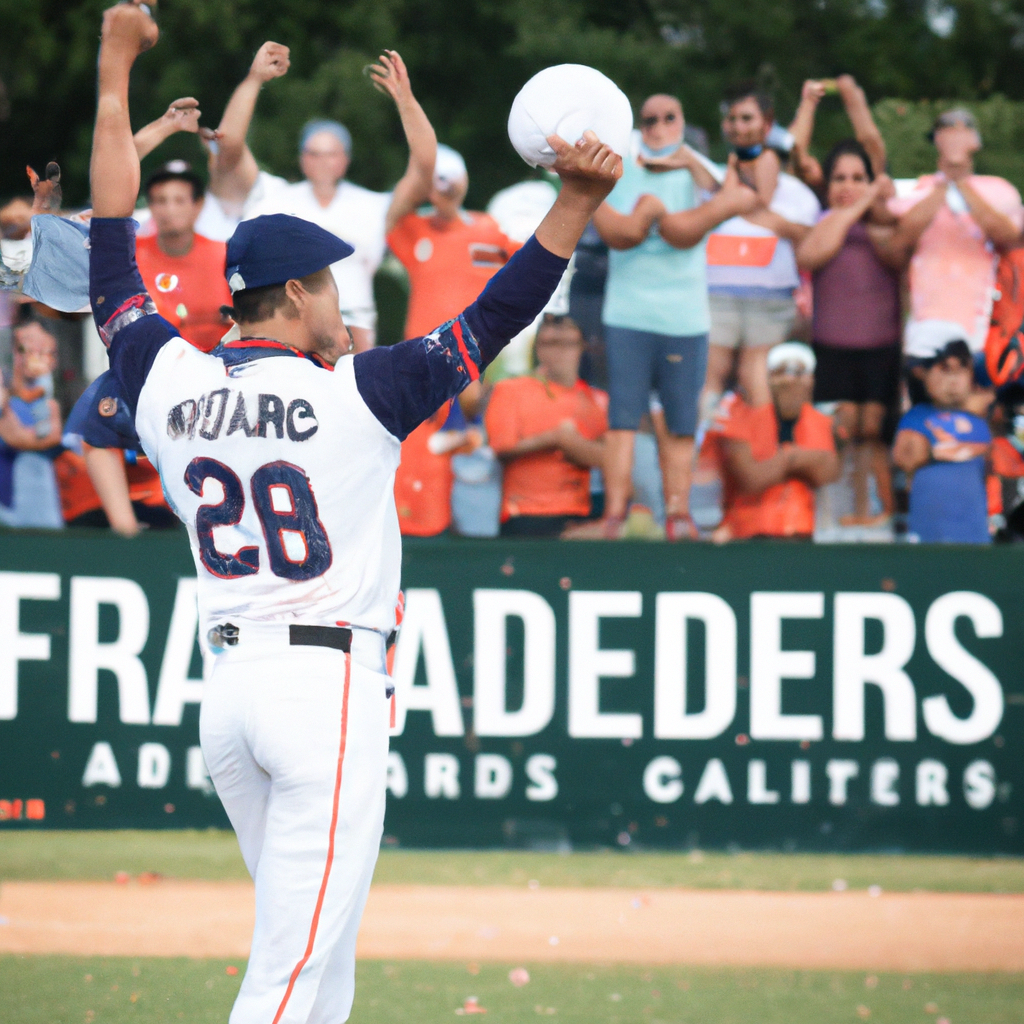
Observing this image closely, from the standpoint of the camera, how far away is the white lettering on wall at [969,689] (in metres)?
6.96

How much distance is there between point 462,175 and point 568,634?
7.82ft

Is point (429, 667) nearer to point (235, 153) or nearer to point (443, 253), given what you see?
point (443, 253)

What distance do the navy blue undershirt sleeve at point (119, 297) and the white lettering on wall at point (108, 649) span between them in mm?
3655

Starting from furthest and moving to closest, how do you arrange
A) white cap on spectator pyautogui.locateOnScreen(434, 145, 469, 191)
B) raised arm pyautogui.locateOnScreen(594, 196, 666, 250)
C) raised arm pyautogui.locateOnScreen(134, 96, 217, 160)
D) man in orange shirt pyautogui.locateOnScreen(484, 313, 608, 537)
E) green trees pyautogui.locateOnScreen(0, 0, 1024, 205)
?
1. green trees pyautogui.locateOnScreen(0, 0, 1024, 205)
2. white cap on spectator pyautogui.locateOnScreen(434, 145, 469, 191)
3. man in orange shirt pyautogui.locateOnScreen(484, 313, 608, 537)
4. raised arm pyautogui.locateOnScreen(594, 196, 666, 250)
5. raised arm pyautogui.locateOnScreen(134, 96, 217, 160)

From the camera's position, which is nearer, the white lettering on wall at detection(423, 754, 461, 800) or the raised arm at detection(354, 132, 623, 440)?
the raised arm at detection(354, 132, 623, 440)

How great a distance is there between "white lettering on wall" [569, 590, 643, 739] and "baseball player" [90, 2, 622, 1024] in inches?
143

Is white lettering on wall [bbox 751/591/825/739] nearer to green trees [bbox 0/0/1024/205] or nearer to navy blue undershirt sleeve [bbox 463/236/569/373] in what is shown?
navy blue undershirt sleeve [bbox 463/236/569/373]

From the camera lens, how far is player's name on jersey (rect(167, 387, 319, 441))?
323 centimetres

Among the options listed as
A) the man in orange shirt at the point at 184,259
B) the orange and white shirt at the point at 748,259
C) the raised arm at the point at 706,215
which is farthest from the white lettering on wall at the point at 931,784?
the man in orange shirt at the point at 184,259

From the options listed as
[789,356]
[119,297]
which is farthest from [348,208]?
[119,297]

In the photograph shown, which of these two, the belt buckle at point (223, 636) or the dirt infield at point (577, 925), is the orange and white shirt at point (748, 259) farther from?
the belt buckle at point (223, 636)

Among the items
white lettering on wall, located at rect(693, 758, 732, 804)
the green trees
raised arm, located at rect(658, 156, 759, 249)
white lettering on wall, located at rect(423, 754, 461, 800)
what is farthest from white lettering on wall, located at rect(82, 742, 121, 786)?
the green trees

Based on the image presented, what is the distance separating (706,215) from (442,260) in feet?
4.29

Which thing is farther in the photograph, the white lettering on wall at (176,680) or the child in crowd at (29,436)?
the child in crowd at (29,436)
